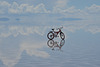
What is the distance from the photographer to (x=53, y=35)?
23.3 metres

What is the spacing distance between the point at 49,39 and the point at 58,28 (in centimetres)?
168

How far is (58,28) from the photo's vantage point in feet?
78.0

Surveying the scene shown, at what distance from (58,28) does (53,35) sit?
3.61 feet

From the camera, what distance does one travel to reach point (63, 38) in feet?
79.5

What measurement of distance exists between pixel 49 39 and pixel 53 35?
2.16 ft

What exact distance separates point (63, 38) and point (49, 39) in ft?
6.03

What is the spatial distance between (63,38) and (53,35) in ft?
5.05

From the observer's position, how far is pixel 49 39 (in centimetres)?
2344

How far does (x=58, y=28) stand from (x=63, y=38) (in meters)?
1.40
